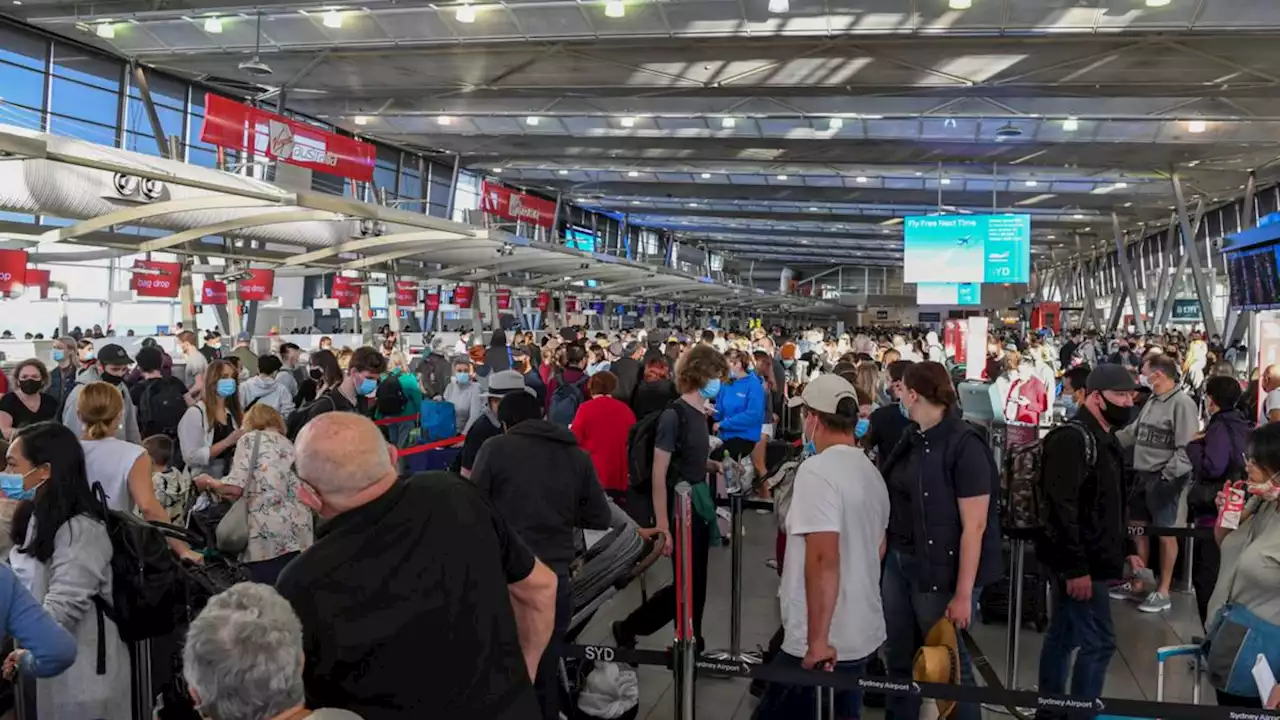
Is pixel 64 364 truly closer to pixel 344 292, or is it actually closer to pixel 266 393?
pixel 266 393

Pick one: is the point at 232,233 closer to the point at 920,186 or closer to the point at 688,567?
the point at 688,567

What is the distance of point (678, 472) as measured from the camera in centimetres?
639

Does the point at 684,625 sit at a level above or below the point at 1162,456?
below

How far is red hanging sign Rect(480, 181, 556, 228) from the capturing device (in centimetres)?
2583

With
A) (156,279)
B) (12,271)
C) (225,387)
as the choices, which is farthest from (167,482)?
(156,279)

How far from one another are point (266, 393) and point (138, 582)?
5824 mm

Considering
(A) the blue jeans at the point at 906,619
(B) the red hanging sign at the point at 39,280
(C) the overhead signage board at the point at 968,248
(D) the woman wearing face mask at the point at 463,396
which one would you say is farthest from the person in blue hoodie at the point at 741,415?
(B) the red hanging sign at the point at 39,280

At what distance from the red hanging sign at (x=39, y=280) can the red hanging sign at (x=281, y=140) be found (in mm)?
4564

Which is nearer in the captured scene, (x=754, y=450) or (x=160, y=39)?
(x=754, y=450)

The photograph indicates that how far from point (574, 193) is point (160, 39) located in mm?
20474

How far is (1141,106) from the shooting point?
62.1ft

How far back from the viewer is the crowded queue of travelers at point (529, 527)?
2.50 metres

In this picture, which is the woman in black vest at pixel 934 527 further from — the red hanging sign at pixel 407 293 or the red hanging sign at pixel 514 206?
the red hanging sign at pixel 407 293

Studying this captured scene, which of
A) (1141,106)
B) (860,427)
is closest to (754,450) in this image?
(860,427)
